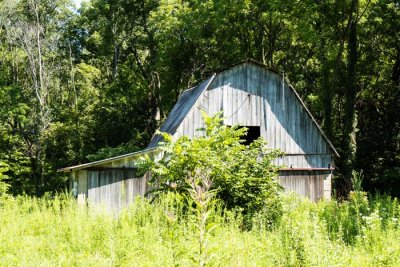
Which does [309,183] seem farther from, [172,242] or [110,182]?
[172,242]

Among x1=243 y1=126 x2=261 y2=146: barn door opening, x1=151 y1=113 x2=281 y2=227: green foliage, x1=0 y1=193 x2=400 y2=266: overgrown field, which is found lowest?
x1=0 y1=193 x2=400 y2=266: overgrown field

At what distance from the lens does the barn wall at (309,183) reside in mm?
17844

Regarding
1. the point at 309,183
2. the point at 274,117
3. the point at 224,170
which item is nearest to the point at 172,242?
the point at 224,170

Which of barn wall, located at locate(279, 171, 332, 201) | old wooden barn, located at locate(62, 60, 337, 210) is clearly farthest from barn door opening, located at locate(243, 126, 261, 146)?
barn wall, located at locate(279, 171, 332, 201)

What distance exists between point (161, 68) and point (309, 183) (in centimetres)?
1552

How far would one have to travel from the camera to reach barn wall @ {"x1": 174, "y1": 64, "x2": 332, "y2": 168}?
17688 mm

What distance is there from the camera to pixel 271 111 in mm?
18031

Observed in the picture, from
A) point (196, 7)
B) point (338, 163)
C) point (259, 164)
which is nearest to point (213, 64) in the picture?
point (196, 7)

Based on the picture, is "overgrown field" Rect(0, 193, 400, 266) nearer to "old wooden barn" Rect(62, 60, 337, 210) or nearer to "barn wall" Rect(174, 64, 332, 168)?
"old wooden barn" Rect(62, 60, 337, 210)

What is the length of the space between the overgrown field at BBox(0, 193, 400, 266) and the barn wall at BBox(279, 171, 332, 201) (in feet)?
24.6

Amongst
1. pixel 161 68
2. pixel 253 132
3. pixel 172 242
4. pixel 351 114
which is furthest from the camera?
pixel 161 68

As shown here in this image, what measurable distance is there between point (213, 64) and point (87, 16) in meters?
10.9

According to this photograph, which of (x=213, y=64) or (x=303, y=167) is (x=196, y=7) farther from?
(x=303, y=167)

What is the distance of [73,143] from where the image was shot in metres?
Answer: 31.2
